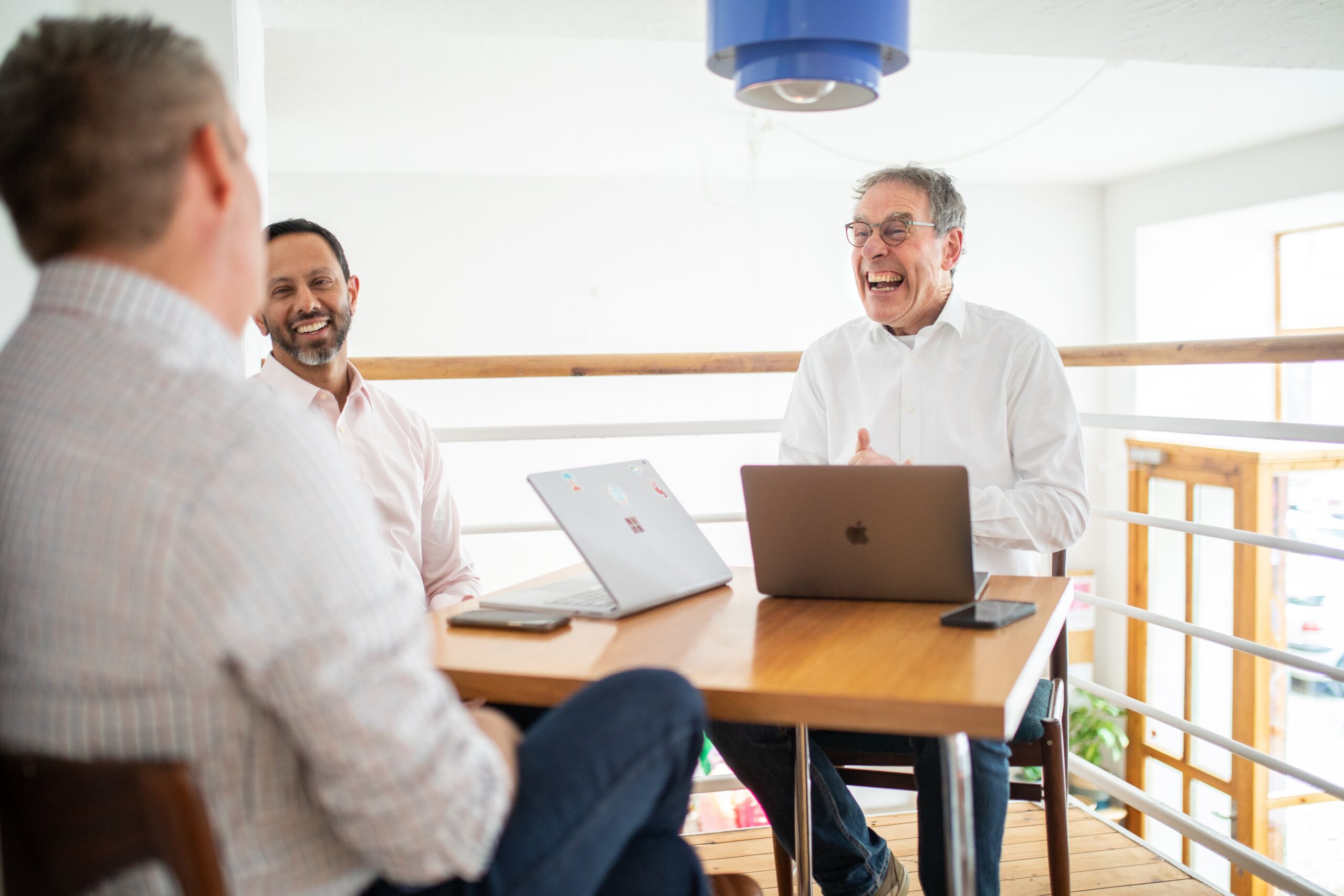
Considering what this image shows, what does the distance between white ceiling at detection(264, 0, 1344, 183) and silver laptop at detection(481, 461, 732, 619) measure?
1.71m

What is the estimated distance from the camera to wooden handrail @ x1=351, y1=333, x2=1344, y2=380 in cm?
205

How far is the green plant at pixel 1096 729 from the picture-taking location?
268 inches

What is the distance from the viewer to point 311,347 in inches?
72.9

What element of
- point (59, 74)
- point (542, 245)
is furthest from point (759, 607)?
point (542, 245)

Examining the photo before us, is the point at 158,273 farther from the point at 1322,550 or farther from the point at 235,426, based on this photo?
the point at 1322,550

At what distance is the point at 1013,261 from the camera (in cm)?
768

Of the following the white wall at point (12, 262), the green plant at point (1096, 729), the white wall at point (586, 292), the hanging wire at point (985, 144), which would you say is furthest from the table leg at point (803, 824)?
the green plant at point (1096, 729)

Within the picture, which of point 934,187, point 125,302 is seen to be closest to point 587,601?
point 125,302

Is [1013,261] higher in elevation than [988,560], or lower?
higher

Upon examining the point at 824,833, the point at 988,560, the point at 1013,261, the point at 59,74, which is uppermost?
the point at 1013,261

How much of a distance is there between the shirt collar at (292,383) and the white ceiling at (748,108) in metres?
1.19

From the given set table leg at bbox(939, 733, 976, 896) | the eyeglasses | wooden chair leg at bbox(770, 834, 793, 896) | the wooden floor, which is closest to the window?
the wooden floor

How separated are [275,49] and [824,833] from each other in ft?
13.0

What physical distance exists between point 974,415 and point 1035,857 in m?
0.95
